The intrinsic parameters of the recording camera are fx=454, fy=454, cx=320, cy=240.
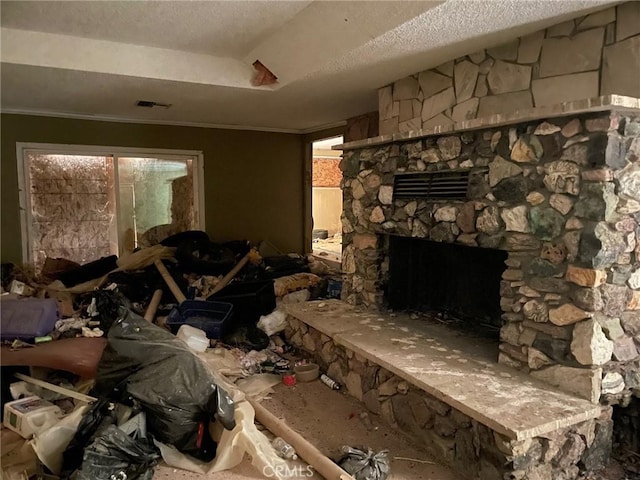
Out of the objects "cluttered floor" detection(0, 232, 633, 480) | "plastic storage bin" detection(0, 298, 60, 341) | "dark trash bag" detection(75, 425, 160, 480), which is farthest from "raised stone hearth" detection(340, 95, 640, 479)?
"plastic storage bin" detection(0, 298, 60, 341)

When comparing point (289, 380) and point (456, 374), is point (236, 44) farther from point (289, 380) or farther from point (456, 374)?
point (456, 374)

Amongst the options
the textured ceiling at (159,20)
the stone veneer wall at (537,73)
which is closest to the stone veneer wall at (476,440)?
the stone veneer wall at (537,73)

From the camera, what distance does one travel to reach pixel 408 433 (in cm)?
265

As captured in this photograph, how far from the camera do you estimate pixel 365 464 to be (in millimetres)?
2279

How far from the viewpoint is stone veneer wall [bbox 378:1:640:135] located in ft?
7.35

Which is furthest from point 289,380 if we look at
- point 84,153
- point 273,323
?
point 84,153

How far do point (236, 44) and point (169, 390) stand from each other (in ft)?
7.65

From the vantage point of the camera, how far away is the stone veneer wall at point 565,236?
2.13 m

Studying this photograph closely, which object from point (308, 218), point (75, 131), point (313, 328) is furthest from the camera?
point (308, 218)

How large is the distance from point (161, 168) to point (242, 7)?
367 centimetres

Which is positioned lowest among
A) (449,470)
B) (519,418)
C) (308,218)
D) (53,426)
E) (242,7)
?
(449,470)

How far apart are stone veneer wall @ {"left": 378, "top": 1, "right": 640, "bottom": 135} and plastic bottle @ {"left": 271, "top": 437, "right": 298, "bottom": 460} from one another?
2.34 metres

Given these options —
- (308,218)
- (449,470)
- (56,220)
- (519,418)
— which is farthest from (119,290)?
(519,418)

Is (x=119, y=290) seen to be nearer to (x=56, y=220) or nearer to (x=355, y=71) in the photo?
(x=56, y=220)
